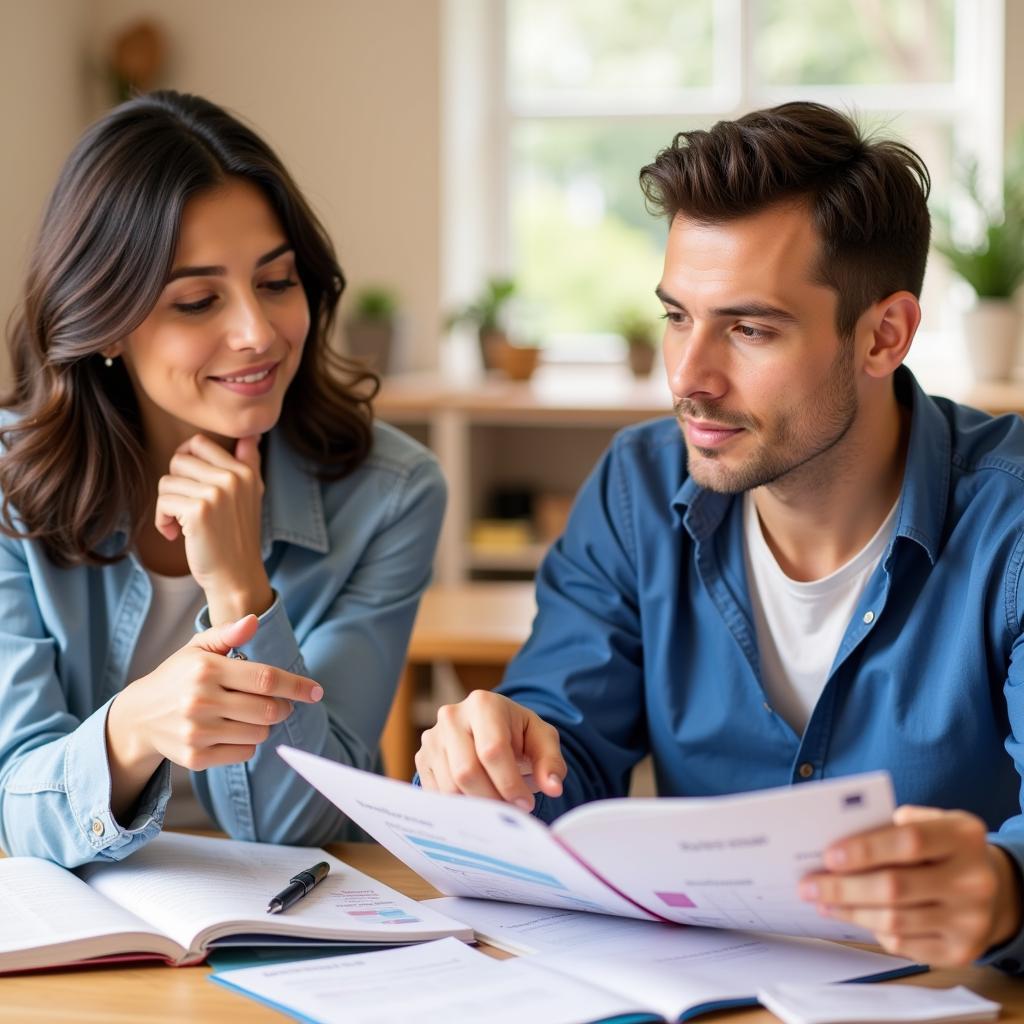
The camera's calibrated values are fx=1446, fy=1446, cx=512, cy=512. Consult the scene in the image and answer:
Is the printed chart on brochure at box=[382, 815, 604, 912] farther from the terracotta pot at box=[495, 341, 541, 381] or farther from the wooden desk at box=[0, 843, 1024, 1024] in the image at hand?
the terracotta pot at box=[495, 341, 541, 381]

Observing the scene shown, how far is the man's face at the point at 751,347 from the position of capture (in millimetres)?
1449

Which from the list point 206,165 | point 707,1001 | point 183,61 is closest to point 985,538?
point 707,1001

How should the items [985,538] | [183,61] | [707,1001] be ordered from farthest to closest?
[183,61] → [985,538] → [707,1001]

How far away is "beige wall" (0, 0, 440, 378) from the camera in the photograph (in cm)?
406

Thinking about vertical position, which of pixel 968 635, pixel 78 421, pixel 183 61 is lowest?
pixel 968 635

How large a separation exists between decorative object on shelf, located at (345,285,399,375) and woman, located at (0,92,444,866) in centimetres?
215

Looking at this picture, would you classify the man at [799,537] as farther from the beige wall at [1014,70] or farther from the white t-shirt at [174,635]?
the beige wall at [1014,70]

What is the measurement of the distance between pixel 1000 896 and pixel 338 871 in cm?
59

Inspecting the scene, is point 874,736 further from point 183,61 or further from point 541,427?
point 183,61

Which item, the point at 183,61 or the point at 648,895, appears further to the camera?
the point at 183,61

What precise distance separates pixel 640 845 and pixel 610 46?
3.65 m

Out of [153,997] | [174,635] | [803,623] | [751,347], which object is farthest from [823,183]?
[153,997]

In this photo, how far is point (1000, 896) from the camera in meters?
1.04

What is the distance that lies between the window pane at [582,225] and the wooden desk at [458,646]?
1.56m
